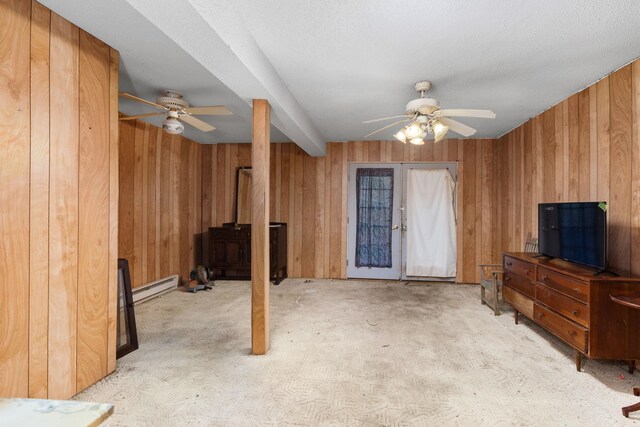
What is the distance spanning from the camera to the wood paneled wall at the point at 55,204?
161 cm

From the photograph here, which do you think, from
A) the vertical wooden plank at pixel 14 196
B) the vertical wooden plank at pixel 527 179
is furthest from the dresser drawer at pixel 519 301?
the vertical wooden plank at pixel 14 196

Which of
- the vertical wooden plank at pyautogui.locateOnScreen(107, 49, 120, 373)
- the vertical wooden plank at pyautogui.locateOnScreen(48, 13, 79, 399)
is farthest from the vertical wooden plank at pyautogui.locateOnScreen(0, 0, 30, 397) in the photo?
the vertical wooden plank at pyautogui.locateOnScreen(107, 49, 120, 373)

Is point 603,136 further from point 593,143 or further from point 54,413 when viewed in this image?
point 54,413

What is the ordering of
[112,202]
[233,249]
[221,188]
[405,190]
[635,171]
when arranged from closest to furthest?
[112,202]
[635,171]
[233,249]
[405,190]
[221,188]

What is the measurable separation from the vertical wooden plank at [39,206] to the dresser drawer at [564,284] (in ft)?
11.6

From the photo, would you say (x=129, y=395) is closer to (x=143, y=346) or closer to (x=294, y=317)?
(x=143, y=346)

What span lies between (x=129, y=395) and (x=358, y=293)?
3126 millimetres

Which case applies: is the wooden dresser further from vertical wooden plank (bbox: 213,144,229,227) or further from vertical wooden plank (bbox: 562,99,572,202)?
vertical wooden plank (bbox: 213,144,229,227)

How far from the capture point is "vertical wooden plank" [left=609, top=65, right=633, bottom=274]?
2.52 metres

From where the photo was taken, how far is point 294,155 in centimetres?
562

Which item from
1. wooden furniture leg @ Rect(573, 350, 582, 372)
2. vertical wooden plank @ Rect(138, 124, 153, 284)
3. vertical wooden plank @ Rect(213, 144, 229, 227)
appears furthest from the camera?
vertical wooden plank @ Rect(213, 144, 229, 227)

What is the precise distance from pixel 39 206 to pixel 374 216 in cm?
449

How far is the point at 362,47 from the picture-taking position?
2320 mm

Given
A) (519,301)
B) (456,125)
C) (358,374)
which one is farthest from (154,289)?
(519,301)
